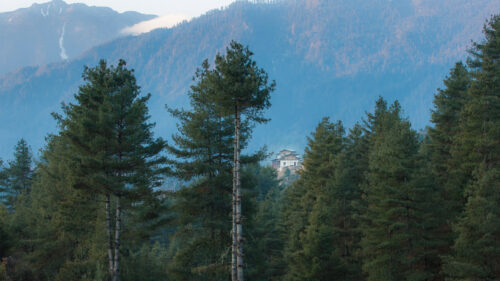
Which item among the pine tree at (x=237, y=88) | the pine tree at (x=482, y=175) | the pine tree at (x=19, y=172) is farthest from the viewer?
the pine tree at (x=19, y=172)

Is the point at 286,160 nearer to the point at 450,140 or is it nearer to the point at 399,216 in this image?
the point at 450,140

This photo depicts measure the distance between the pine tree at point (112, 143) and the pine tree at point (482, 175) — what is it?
1449cm

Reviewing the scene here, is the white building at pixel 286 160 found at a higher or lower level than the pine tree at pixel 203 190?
higher

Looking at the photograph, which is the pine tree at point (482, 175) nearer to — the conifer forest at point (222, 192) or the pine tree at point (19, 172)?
the conifer forest at point (222, 192)

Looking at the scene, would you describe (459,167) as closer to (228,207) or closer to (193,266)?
(228,207)

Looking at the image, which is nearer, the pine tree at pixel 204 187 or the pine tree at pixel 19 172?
the pine tree at pixel 204 187

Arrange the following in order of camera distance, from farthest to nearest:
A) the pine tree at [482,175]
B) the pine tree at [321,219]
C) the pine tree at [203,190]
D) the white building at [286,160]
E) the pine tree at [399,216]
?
the white building at [286,160]
the pine tree at [321,219]
the pine tree at [203,190]
the pine tree at [399,216]
the pine tree at [482,175]

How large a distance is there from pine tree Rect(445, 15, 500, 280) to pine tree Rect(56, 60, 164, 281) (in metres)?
14.5

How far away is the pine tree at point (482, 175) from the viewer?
53.7 feet

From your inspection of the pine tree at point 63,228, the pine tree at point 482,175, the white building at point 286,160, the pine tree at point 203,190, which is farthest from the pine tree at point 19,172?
the white building at point 286,160

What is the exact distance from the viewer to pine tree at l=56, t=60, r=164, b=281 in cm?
1962

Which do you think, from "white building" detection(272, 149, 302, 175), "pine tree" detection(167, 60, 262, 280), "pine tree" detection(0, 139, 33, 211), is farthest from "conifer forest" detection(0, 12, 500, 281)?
"white building" detection(272, 149, 302, 175)

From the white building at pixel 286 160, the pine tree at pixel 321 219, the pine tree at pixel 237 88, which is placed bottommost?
the pine tree at pixel 321 219

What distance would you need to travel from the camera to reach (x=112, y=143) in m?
20.0
